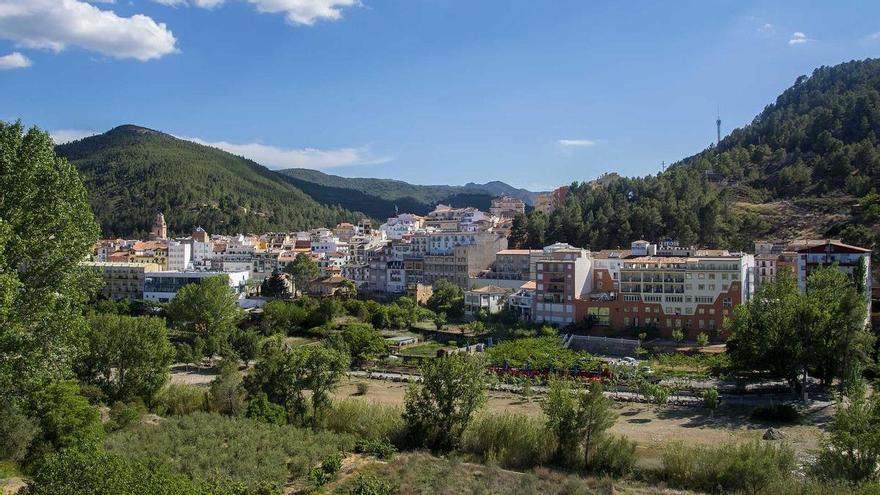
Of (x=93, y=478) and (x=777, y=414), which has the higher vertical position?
(x=93, y=478)

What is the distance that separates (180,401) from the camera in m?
27.3

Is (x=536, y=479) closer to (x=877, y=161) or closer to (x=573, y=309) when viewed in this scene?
(x=573, y=309)

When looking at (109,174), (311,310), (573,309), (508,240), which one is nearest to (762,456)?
(573,309)

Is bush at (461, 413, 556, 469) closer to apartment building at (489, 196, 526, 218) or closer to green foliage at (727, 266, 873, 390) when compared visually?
green foliage at (727, 266, 873, 390)

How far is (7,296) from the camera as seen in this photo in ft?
36.5

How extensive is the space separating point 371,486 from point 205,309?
32743mm

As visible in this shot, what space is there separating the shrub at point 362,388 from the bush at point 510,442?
10.9 m

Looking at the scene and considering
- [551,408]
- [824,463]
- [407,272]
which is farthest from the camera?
[407,272]

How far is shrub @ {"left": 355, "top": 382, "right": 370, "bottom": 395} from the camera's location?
33.0 meters

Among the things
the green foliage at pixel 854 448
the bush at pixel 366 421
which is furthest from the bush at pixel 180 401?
the green foliage at pixel 854 448

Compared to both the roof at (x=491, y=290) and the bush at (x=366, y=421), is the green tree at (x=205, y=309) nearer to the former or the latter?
the roof at (x=491, y=290)

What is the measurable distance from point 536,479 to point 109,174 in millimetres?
128446

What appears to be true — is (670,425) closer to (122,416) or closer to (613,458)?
(613,458)

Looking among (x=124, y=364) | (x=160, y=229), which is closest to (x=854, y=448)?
(x=124, y=364)
